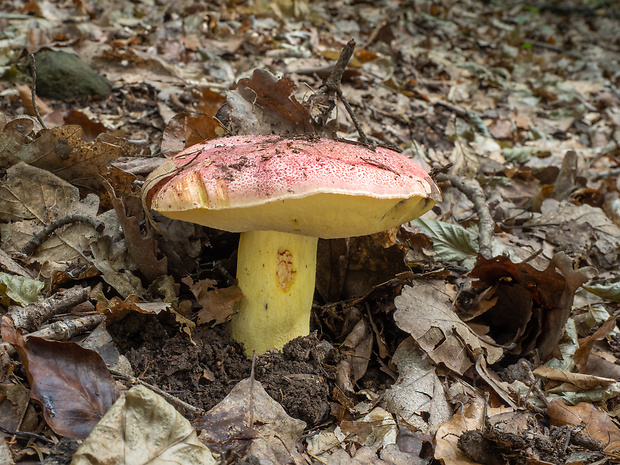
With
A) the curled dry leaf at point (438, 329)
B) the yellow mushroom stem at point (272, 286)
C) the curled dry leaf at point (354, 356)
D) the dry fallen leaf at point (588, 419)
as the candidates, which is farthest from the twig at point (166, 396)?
the dry fallen leaf at point (588, 419)

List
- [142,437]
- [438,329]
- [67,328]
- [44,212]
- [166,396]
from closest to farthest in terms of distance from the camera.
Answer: [142,437] < [166,396] < [67,328] < [438,329] < [44,212]

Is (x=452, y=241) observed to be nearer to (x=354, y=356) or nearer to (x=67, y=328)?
(x=354, y=356)

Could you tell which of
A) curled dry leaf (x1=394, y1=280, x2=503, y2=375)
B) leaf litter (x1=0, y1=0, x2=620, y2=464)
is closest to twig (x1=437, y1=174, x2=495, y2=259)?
leaf litter (x1=0, y1=0, x2=620, y2=464)

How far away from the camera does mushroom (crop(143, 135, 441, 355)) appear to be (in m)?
1.58

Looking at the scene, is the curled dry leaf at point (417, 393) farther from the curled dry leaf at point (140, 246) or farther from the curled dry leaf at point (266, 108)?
the curled dry leaf at point (266, 108)

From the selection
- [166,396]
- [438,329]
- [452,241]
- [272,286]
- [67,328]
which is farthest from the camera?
[452,241]

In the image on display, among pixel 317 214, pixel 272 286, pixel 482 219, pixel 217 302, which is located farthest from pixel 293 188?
pixel 482 219

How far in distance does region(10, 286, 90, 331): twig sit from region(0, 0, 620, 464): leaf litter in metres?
0.02

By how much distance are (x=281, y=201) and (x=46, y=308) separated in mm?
1031

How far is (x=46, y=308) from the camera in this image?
1.84m

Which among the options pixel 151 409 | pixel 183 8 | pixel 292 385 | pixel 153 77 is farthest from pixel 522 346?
pixel 183 8

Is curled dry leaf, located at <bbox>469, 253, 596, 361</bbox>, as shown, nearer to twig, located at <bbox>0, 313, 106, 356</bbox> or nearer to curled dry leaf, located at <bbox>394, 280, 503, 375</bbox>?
curled dry leaf, located at <bbox>394, 280, 503, 375</bbox>

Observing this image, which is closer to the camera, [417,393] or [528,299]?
[417,393]

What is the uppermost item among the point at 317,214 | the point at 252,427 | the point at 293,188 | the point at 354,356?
→ the point at 293,188
